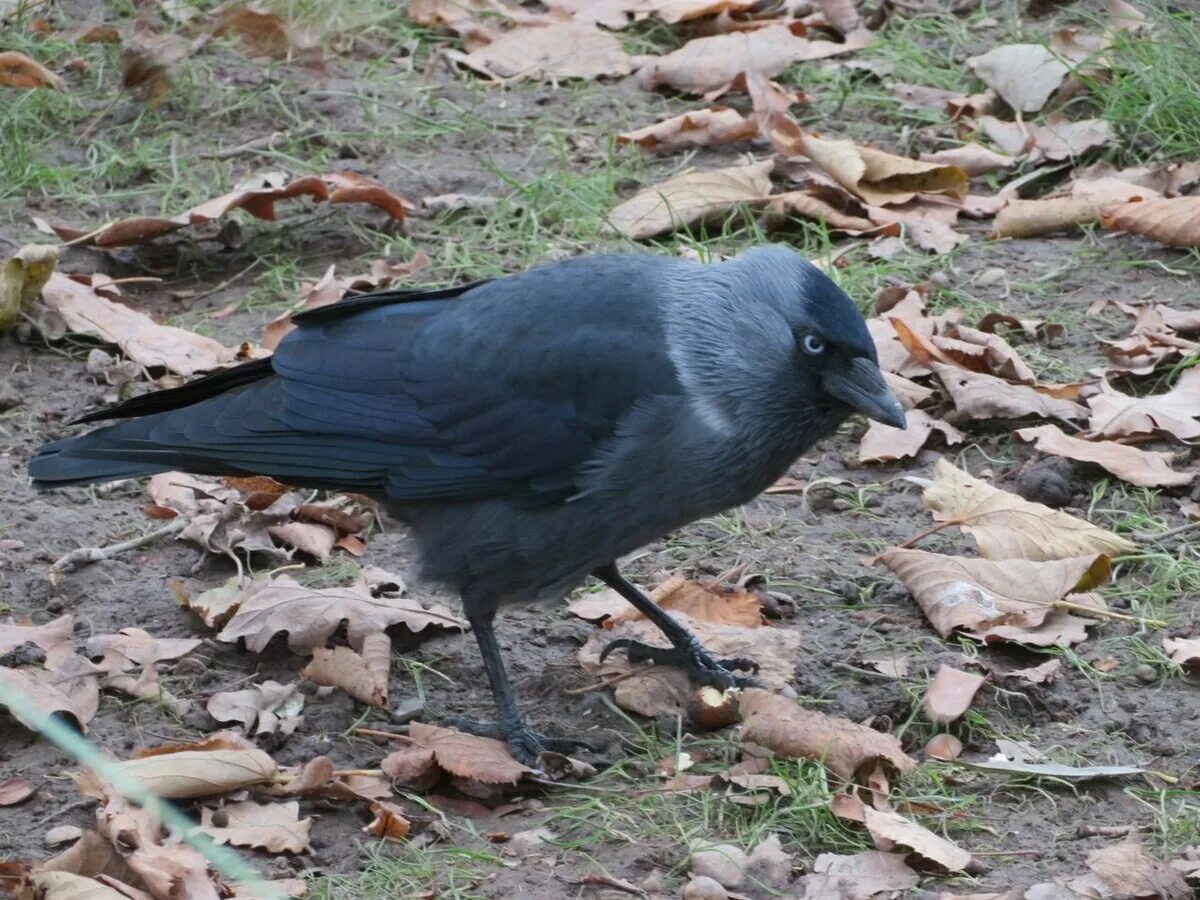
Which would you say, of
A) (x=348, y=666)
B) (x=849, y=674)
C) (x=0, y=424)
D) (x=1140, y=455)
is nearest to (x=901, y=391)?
(x=1140, y=455)

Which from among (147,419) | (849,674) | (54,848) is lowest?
(849,674)

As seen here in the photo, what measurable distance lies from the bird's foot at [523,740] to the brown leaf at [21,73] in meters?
4.12

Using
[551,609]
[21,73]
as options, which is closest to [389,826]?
[551,609]

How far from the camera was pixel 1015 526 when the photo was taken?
4.43 meters

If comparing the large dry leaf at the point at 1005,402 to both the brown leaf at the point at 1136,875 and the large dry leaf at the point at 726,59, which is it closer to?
the brown leaf at the point at 1136,875

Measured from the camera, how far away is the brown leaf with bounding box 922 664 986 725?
3.82 m

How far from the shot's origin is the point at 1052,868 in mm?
3326

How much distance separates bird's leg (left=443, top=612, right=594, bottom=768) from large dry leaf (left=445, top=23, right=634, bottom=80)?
3760 millimetres

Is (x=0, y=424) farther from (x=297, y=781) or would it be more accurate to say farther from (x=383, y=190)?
(x=297, y=781)

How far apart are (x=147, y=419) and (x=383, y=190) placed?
2136 millimetres

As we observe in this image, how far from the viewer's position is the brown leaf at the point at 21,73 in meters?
6.90

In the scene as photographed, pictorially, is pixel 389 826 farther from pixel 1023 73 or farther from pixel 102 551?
pixel 1023 73

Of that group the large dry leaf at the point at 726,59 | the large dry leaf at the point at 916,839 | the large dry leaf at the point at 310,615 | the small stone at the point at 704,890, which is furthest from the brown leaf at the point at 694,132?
the small stone at the point at 704,890

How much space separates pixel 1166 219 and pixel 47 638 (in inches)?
152
